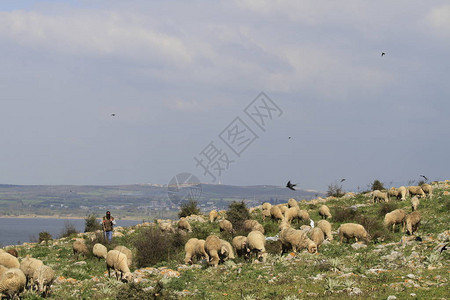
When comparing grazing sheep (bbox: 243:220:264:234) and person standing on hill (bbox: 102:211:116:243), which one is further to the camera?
person standing on hill (bbox: 102:211:116:243)

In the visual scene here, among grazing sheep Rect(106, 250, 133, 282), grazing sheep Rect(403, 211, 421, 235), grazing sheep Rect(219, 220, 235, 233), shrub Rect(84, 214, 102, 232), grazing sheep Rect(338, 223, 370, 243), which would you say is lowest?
shrub Rect(84, 214, 102, 232)

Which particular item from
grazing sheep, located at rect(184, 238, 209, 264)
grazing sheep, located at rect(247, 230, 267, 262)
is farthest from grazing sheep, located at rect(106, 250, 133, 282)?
grazing sheep, located at rect(247, 230, 267, 262)

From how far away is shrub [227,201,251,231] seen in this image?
3314 cm

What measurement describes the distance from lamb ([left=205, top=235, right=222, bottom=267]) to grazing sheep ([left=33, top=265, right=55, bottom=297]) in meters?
6.68

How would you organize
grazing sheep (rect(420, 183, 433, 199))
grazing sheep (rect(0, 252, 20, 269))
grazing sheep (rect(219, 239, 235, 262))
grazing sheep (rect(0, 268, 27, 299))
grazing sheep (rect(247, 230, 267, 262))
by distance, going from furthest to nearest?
grazing sheep (rect(420, 183, 433, 199)) → grazing sheep (rect(219, 239, 235, 262)) → grazing sheep (rect(247, 230, 267, 262)) → grazing sheep (rect(0, 252, 20, 269)) → grazing sheep (rect(0, 268, 27, 299))

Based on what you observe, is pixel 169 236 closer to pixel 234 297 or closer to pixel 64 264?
pixel 64 264

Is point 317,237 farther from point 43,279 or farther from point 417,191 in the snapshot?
point 417,191

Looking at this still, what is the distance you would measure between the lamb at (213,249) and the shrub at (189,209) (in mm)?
24691

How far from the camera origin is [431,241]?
62.3 ft

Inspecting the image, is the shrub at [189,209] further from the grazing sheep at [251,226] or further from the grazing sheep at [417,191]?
the grazing sheep at [417,191]

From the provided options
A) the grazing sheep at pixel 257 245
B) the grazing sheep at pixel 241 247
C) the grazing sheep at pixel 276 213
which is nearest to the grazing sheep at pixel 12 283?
the grazing sheep at pixel 257 245

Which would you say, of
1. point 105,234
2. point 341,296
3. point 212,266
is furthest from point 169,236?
point 341,296

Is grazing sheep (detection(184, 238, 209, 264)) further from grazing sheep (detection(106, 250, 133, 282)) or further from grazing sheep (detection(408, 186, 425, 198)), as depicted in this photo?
grazing sheep (detection(408, 186, 425, 198))

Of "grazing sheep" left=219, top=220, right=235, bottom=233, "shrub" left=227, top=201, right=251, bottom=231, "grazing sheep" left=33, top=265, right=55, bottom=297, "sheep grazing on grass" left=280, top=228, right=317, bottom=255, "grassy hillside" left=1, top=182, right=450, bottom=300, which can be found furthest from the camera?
"shrub" left=227, top=201, right=251, bottom=231
